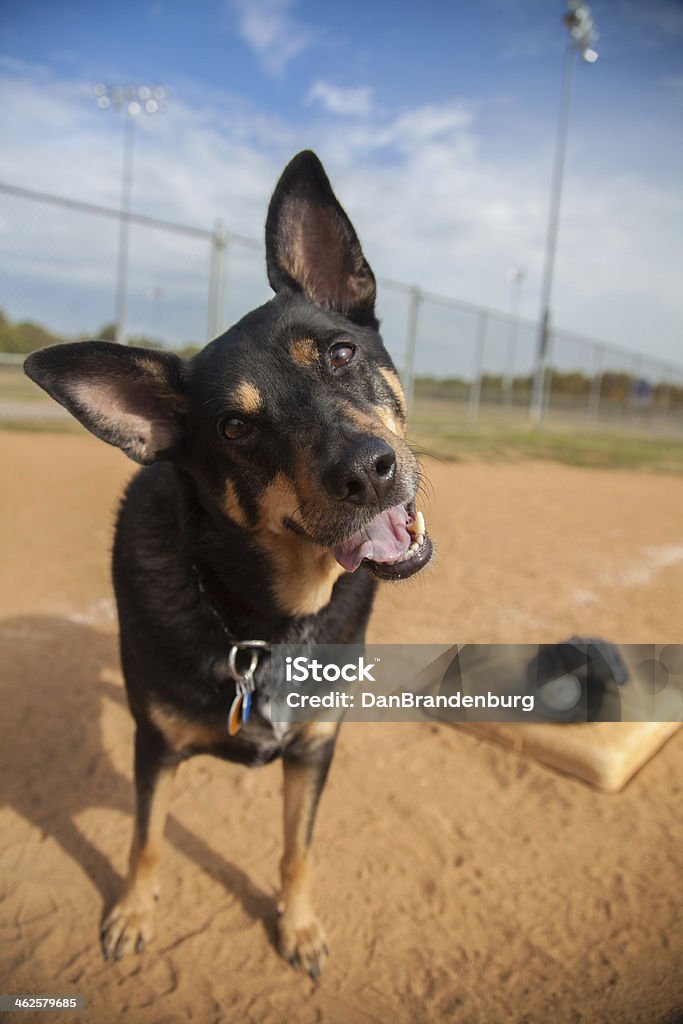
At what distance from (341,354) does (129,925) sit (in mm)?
2135

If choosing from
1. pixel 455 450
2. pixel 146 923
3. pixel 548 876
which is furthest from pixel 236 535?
pixel 455 450

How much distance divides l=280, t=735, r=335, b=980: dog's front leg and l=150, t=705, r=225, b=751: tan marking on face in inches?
12.2

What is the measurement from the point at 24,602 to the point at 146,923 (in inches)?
119

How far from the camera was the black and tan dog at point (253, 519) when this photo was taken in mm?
2264

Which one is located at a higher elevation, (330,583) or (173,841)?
(330,583)

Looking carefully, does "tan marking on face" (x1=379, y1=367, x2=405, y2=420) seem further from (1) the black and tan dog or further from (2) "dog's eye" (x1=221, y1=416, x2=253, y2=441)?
(2) "dog's eye" (x1=221, y1=416, x2=253, y2=441)

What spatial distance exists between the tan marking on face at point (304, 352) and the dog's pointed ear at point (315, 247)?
15.1 inches

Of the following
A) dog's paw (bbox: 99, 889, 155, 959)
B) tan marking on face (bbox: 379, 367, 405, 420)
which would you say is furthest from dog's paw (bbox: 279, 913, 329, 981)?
tan marking on face (bbox: 379, 367, 405, 420)

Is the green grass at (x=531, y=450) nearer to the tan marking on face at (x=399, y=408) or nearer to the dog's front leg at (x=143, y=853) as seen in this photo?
the tan marking on face at (x=399, y=408)

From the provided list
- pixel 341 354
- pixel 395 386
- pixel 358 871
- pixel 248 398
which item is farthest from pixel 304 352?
pixel 358 871

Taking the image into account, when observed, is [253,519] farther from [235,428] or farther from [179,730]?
[179,730]

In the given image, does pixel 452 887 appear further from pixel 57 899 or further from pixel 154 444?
pixel 154 444

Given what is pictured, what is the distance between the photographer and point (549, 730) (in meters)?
3.44

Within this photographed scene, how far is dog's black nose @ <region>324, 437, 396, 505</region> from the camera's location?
2047 millimetres
